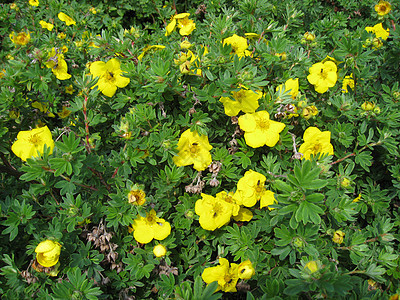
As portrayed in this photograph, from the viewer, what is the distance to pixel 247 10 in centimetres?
305

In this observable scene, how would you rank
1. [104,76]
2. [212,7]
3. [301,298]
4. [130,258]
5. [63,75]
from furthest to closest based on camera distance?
[212,7] → [63,75] → [104,76] → [130,258] → [301,298]

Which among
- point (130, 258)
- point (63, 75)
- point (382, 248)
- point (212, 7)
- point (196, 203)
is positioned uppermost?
point (212, 7)

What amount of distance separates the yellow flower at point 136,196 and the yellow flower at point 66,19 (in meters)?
2.66

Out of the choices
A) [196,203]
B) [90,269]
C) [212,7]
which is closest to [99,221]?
[90,269]

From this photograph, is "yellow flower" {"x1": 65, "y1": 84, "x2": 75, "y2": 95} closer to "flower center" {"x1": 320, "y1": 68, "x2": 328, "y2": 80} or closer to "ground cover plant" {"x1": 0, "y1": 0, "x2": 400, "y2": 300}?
"ground cover plant" {"x1": 0, "y1": 0, "x2": 400, "y2": 300}

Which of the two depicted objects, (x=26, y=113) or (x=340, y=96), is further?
(x=26, y=113)

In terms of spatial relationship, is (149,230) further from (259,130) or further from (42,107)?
(42,107)

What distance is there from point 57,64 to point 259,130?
1.86 metres

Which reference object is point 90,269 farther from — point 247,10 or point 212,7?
point 212,7

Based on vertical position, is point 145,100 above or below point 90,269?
above

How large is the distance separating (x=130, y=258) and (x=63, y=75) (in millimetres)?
1728

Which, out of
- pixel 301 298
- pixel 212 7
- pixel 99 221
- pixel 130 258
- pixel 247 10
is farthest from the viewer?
pixel 212 7

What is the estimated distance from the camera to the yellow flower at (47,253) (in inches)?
72.4

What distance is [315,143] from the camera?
236cm
